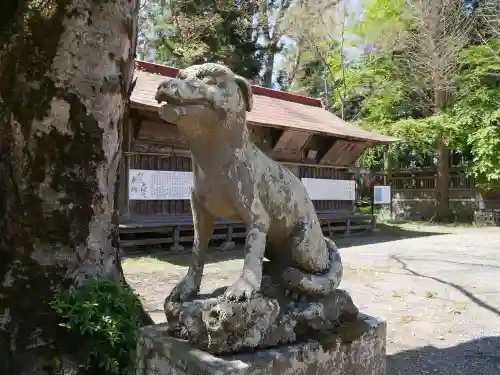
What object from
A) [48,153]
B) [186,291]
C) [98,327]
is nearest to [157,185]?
[48,153]

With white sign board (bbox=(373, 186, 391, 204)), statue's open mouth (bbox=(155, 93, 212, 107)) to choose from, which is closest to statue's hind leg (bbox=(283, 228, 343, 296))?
statue's open mouth (bbox=(155, 93, 212, 107))

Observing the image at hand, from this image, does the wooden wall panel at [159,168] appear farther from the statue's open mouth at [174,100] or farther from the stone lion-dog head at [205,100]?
the statue's open mouth at [174,100]

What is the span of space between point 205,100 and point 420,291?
5442 mm

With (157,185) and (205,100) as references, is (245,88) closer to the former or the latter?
(205,100)

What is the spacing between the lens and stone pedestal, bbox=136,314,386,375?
76.0 inches

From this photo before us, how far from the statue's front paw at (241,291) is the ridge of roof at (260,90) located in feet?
32.4

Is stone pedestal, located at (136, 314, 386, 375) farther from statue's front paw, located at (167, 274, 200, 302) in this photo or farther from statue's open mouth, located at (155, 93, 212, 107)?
statue's open mouth, located at (155, 93, 212, 107)

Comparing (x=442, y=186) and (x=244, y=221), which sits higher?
(x=442, y=186)

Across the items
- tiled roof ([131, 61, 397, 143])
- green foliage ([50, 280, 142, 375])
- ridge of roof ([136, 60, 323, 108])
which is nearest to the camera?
green foliage ([50, 280, 142, 375])

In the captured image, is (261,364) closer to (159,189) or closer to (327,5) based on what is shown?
(159,189)

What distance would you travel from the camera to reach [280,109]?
41.6 feet

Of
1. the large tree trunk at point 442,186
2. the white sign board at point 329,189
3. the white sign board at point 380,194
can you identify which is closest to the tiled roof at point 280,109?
the white sign board at point 329,189

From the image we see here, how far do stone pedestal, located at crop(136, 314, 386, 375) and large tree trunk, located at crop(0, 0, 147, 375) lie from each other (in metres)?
1.16

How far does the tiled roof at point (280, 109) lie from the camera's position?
31.9 ft
